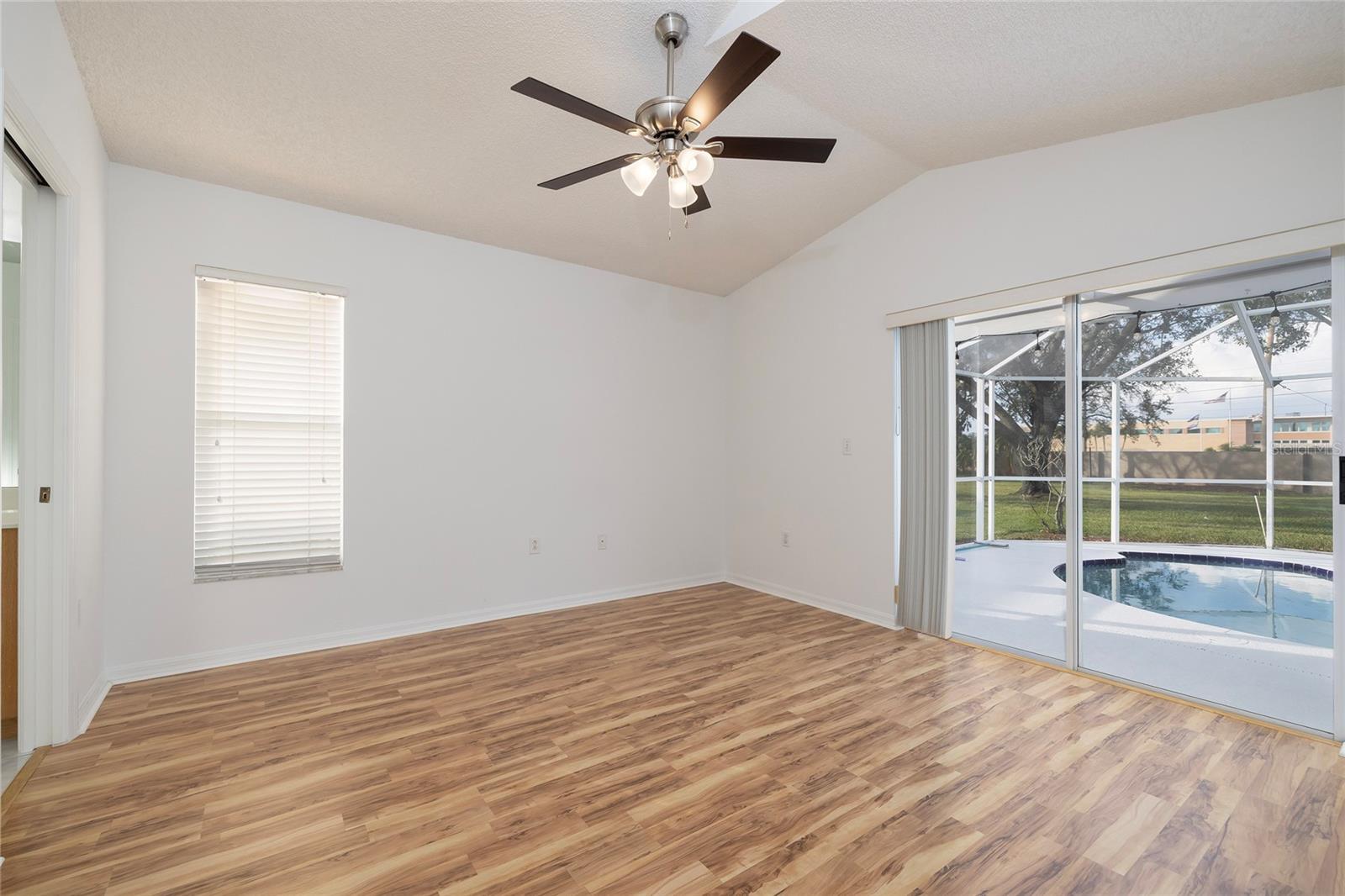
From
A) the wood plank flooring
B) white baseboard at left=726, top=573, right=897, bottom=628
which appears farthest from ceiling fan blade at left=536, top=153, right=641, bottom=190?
white baseboard at left=726, top=573, right=897, bottom=628

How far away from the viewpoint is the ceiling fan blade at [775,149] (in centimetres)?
239

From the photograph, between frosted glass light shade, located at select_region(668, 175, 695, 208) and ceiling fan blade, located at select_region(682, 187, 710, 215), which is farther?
ceiling fan blade, located at select_region(682, 187, 710, 215)

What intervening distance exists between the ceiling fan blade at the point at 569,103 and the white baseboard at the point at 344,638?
343 cm

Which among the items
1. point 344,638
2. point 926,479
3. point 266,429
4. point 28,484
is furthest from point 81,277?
point 926,479

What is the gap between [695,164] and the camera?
8.05 feet

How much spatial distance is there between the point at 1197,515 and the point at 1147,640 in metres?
0.78

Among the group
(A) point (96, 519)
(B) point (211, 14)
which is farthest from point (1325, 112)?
(A) point (96, 519)

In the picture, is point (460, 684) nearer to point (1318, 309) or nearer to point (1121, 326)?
point (1121, 326)

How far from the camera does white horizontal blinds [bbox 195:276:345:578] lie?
3.56 meters

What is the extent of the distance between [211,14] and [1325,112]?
4.72 meters

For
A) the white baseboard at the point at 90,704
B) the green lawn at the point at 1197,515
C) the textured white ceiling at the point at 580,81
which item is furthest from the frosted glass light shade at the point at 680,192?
the white baseboard at the point at 90,704

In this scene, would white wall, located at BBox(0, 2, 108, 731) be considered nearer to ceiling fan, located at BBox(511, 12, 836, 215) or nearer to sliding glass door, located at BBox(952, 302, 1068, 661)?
ceiling fan, located at BBox(511, 12, 836, 215)

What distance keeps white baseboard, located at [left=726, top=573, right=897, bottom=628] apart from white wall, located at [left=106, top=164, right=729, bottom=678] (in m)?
0.41

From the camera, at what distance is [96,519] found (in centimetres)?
306
